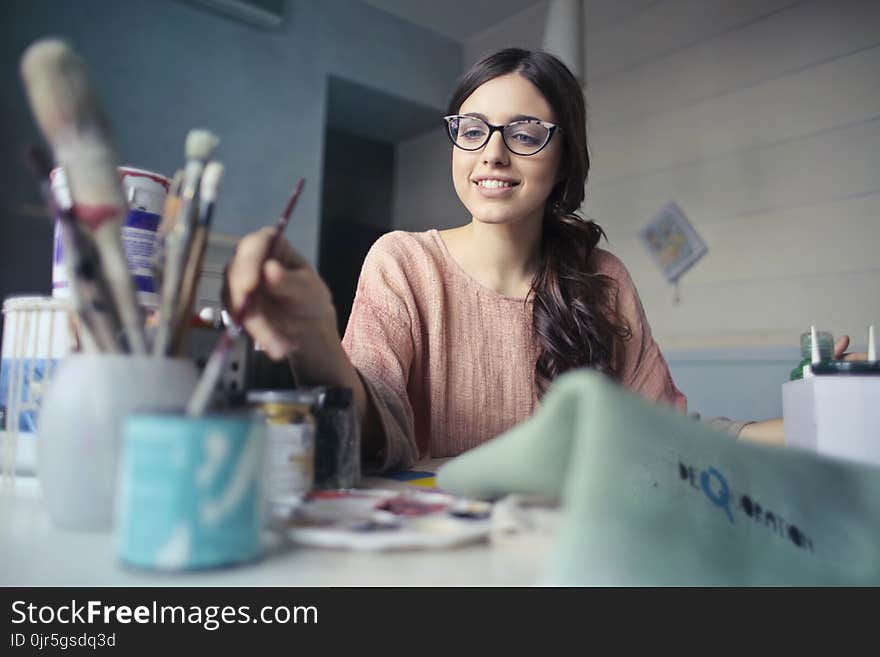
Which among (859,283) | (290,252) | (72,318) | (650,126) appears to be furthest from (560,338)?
(650,126)

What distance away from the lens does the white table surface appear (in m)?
0.32

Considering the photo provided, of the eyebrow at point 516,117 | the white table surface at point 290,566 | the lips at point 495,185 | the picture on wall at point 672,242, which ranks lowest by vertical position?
the white table surface at point 290,566

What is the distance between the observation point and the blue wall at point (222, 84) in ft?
8.53

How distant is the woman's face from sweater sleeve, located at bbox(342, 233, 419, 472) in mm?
186

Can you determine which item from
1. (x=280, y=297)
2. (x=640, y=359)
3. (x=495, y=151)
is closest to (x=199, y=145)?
(x=280, y=297)

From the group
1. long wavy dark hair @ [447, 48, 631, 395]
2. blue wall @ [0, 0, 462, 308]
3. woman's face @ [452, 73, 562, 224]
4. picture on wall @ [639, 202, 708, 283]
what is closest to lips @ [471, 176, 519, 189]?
woman's face @ [452, 73, 562, 224]

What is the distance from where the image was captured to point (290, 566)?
347mm

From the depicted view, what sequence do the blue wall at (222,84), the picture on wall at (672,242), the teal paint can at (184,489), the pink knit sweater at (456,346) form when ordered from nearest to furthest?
the teal paint can at (184,489)
the pink knit sweater at (456,346)
the blue wall at (222,84)
the picture on wall at (672,242)

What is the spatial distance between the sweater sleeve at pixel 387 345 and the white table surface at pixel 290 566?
13.8 inches

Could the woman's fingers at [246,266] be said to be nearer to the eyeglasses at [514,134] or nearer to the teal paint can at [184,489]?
the teal paint can at [184,489]

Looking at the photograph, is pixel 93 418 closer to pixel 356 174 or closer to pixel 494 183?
pixel 494 183

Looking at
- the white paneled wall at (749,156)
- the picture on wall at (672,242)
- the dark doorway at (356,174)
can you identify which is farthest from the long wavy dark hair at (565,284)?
the dark doorway at (356,174)

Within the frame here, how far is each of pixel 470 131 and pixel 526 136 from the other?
10cm
